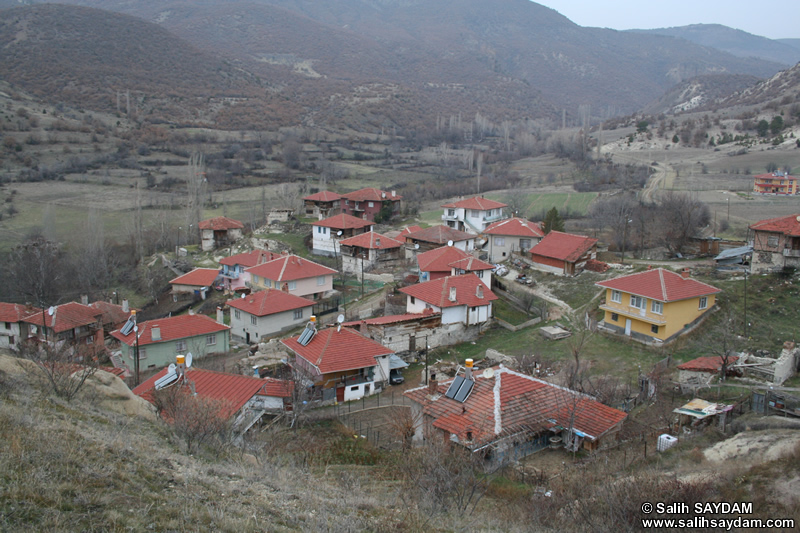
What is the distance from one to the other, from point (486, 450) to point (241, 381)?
8.00 meters

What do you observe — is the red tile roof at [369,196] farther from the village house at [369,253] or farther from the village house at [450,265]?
the village house at [450,265]

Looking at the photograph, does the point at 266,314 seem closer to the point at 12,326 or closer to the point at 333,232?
the point at 12,326

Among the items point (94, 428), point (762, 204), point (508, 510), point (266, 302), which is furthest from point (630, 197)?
point (94, 428)

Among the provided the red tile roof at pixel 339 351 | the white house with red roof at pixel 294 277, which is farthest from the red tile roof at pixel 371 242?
the red tile roof at pixel 339 351

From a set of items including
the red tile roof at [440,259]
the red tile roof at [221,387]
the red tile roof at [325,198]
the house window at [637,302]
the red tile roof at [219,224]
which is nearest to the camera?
the red tile roof at [221,387]

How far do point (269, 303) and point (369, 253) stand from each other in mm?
11653

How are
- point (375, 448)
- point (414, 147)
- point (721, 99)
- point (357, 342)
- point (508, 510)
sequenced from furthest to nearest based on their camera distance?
point (721, 99)
point (414, 147)
point (357, 342)
point (375, 448)
point (508, 510)

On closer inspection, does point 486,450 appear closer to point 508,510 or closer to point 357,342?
point 508,510

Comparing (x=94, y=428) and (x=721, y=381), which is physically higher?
(x=94, y=428)

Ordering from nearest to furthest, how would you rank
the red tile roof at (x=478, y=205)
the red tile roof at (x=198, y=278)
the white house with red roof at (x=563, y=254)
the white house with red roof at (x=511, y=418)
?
the white house with red roof at (x=511, y=418)
the white house with red roof at (x=563, y=254)
the red tile roof at (x=198, y=278)
the red tile roof at (x=478, y=205)

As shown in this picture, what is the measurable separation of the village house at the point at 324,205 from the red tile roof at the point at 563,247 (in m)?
23.4

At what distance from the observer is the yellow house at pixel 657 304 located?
2500cm

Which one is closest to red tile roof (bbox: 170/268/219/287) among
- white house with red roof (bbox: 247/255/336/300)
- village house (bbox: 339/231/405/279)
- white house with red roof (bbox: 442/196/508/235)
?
white house with red roof (bbox: 247/255/336/300)

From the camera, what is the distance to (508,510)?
1052 cm
